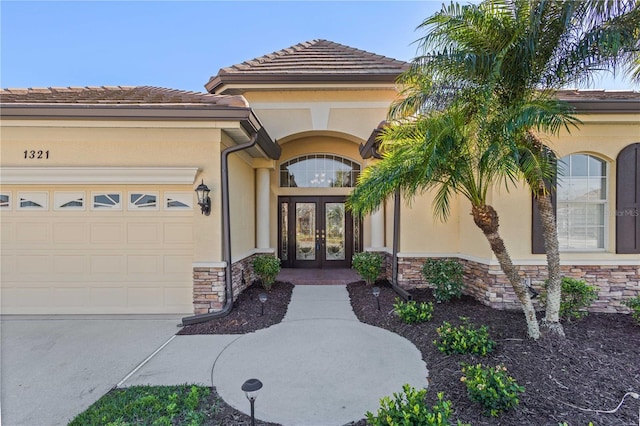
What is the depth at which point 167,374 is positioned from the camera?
4016 mm

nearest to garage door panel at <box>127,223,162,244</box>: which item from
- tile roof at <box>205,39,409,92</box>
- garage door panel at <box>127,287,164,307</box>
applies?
garage door panel at <box>127,287,164,307</box>

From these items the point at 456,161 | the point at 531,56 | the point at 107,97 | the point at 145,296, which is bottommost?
the point at 145,296

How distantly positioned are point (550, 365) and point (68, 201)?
902 cm

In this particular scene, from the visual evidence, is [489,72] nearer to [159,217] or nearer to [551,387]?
[551,387]

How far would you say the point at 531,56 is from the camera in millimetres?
4160

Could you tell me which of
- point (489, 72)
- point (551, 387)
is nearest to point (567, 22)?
point (489, 72)

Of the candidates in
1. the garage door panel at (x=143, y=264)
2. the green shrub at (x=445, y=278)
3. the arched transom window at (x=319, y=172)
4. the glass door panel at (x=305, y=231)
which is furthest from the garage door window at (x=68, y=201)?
the green shrub at (x=445, y=278)

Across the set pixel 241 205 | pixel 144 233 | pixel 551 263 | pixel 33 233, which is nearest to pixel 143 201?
pixel 144 233

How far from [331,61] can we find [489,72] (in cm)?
619

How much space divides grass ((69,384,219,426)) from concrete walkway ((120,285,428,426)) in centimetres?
21

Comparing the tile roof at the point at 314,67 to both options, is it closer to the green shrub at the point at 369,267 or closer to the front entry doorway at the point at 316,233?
the front entry doorway at the point at 316,233

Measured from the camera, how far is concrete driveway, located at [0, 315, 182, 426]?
3398 mm

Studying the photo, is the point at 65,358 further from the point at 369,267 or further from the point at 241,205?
the point at 369,267

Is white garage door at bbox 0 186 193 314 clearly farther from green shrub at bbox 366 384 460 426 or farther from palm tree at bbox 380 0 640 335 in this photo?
palm tree at bbox 380 0 640 335
